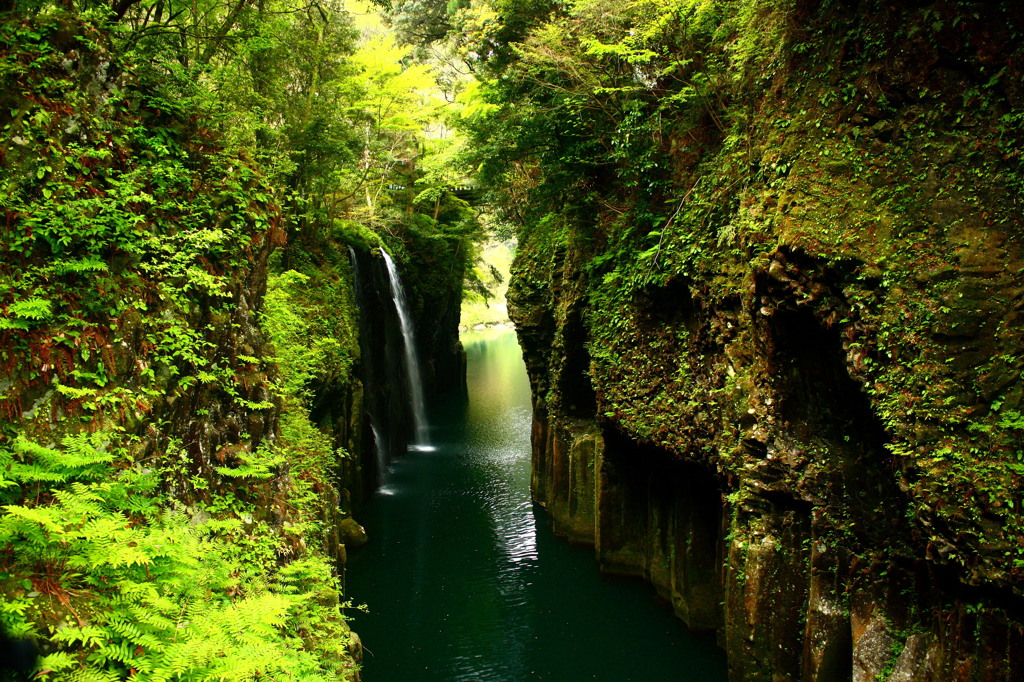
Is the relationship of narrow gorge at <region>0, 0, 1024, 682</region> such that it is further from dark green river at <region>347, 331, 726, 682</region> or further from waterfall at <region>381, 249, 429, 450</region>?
waterfall at <region>381, 249, 429, 450</region>

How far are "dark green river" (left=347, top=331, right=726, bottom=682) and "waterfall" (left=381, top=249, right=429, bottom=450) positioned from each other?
624 cm

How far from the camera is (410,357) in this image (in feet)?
89.2

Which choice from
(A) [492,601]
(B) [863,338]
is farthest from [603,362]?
(B) [863,338]

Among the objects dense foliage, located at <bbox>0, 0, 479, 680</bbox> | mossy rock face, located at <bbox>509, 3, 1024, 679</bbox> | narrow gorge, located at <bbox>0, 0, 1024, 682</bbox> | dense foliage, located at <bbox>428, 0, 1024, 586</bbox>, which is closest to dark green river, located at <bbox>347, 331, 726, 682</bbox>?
narrow gorge, located at <bbox>0, 0, 1024, 682</bbox>

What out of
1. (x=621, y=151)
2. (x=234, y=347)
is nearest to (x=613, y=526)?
(x=621, y=151)

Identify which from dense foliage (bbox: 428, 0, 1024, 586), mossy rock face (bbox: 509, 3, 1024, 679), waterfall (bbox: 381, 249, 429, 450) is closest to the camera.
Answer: mossy rock face (bbox: 509, 3, 1024, 679)

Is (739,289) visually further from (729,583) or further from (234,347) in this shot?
(234,347)

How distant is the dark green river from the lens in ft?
34.1

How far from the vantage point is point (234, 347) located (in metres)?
6.80

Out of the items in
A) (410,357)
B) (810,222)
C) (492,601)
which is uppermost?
(810,222)

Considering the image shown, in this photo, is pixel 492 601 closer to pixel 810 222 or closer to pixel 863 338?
pixel 863 338

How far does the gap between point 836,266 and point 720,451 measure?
3.60m

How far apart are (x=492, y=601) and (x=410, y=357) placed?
1587 centimetres

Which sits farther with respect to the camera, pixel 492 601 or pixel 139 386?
pixel 492 601
